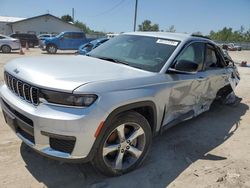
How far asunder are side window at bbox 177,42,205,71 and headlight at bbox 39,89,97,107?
1.89 m

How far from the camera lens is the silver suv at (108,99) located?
269 centimetres

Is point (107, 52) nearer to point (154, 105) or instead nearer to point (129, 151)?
point (154, 105)

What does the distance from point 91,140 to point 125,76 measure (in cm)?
87

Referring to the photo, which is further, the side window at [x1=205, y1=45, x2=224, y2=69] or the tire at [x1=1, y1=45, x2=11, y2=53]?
the tire at [x1=1, y1=45, x2=11, y2=53]

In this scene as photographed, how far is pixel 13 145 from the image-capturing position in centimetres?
395

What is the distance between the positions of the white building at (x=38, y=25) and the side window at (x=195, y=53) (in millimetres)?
46638

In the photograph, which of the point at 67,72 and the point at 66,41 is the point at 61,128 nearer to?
the point at 67,72

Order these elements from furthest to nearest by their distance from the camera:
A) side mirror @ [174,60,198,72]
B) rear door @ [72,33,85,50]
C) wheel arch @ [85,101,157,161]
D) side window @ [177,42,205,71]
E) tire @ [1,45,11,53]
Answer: rear door @ [72,33,85,50] < tire @ [1,45,11,53] < side window @ [177,42,205,71] < side mirror @ [174,60,198,72] < wheel arch @ [85,101,157,161]

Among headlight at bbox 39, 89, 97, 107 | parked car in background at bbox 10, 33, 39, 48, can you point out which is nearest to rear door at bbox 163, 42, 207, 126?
headlight at bbox 39, 89, 97, 107

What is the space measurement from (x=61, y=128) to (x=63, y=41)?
21897 millimetres

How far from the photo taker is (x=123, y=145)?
3.24m

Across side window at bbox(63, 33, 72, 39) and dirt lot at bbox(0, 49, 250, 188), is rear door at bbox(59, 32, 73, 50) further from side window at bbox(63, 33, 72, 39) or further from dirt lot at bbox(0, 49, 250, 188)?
dirt lot at bbox(0, 49, 250, 188)

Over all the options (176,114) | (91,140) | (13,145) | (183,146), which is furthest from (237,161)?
(13,145)

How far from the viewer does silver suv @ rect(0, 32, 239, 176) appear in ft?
8.81
